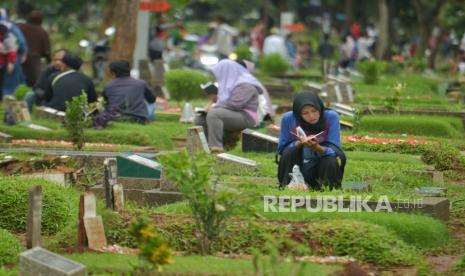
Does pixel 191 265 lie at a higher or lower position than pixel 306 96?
lower

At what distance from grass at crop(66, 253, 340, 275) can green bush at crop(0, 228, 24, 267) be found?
1.35 feet

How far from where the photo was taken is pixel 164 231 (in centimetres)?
995

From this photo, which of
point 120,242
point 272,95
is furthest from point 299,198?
point 272,95

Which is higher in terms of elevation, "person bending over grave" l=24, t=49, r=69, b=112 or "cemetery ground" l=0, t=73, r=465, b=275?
"person bending over grave" l=24, t=49, r=69, b=112

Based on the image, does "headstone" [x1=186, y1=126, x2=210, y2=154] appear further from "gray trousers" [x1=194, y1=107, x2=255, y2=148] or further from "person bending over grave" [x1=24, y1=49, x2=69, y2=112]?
"person bending over grave" [x1=24, y1=49, x2=69, y2=112]

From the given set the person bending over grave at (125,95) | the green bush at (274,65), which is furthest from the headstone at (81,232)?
the green bush at (274,65)

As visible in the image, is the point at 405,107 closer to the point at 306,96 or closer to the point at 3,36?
the point at 3,36

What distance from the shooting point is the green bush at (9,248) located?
9.48 meters

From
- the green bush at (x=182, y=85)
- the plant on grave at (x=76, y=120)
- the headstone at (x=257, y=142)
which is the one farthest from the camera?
the green bush at (x=182, y=85)

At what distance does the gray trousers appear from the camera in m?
16.0

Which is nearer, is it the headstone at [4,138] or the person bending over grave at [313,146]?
the person bending over grave at [313,146]

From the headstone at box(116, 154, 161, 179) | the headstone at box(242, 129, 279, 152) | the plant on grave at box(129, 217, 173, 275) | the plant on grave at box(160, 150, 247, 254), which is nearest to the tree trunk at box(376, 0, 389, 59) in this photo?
the headstone at box(242, 129, 279, 152)

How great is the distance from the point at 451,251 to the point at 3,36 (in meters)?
13.4

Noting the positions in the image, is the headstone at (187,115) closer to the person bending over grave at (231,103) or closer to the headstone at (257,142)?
the person bending over grave at (231,103)
